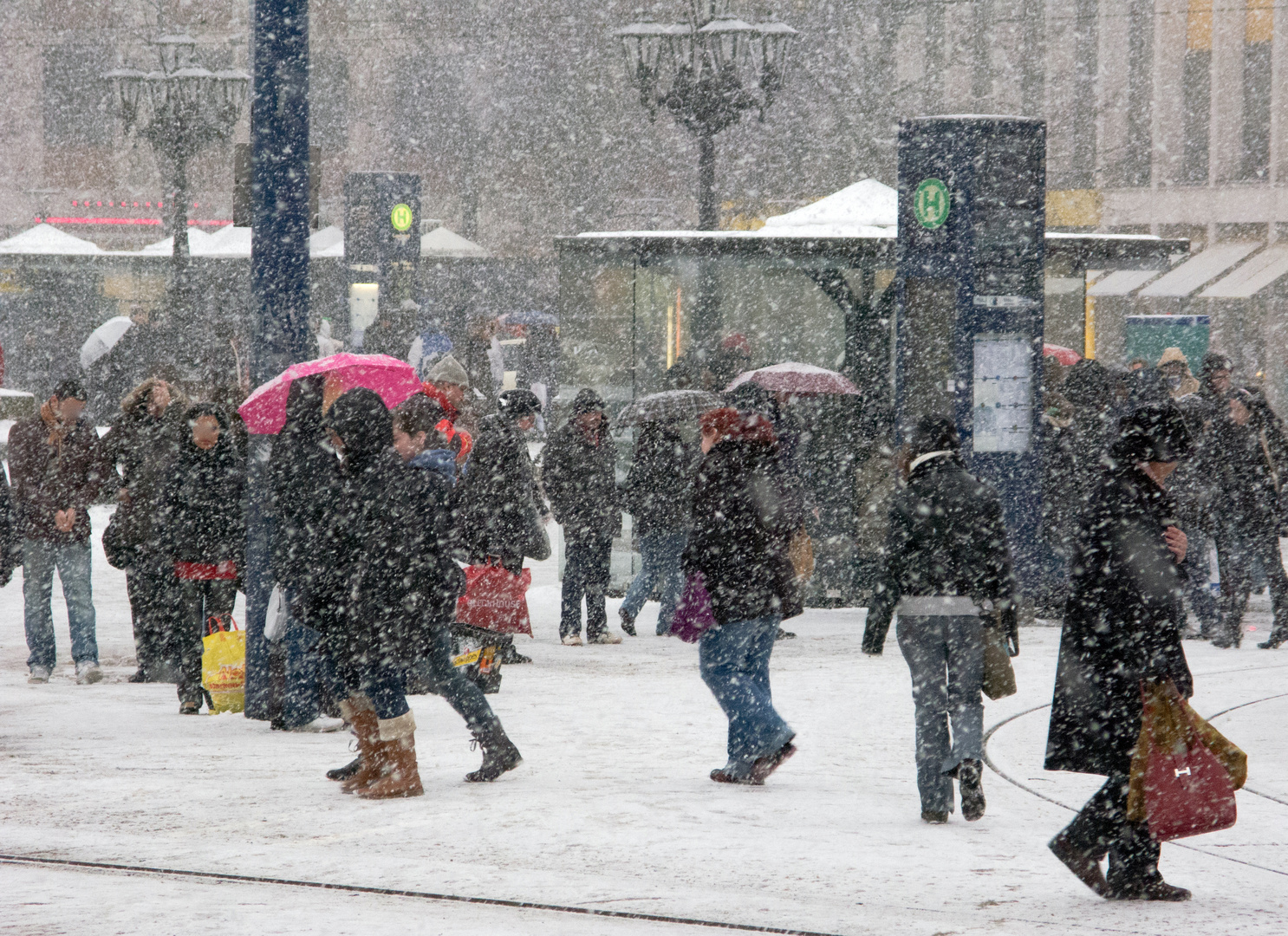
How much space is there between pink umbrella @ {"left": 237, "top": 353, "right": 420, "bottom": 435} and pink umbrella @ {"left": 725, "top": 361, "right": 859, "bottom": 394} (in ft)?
13.1

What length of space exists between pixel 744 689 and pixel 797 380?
18.5 ft

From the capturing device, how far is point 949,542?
266 inches

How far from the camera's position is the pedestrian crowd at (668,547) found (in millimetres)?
5691

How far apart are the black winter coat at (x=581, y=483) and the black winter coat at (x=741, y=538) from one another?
4515 mm

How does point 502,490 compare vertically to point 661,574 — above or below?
above

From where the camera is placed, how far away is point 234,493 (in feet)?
31.3

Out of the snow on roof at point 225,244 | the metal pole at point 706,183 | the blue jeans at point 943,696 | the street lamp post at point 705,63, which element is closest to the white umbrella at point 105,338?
the snow on roof at point 225,244

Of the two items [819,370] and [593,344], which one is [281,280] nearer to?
[819,370]

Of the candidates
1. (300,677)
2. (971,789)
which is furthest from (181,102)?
(971,789)

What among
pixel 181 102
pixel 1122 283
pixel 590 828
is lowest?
pixel 590 828

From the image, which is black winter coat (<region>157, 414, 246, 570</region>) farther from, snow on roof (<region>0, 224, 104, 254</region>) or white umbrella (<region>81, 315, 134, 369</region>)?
snow on roof (<region>0, 224, 104, 254</region>)

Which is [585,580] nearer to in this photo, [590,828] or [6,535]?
[6,535]

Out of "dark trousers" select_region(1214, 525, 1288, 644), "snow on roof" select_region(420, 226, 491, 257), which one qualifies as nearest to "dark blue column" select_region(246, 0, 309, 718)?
"dark trousers" select_region(1214, 525, 1288, 644)

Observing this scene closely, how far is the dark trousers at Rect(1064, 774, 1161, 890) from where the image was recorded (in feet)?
18.3
